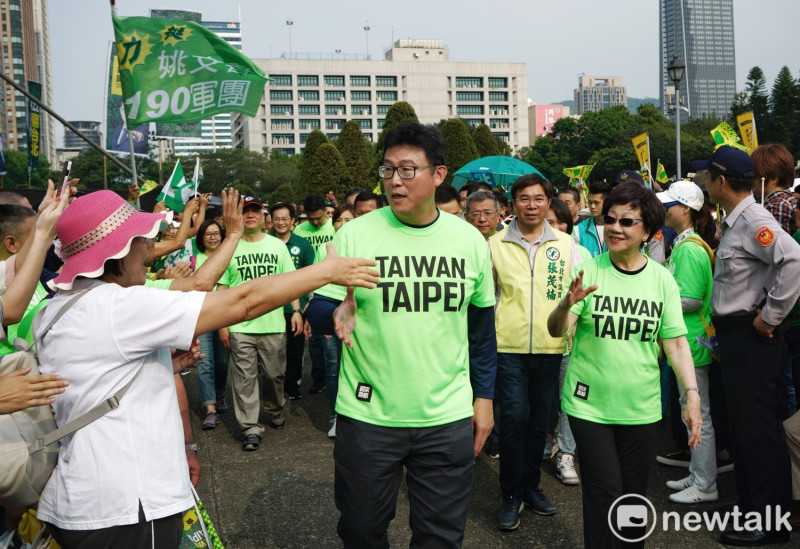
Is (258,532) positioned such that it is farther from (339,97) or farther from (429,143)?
(339,97)

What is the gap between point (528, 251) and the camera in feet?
16.2

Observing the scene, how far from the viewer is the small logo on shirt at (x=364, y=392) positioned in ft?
10.1

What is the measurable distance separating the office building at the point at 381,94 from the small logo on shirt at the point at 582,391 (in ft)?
372

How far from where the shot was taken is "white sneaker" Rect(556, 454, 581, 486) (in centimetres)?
534

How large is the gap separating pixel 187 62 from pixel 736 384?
18.1 feet

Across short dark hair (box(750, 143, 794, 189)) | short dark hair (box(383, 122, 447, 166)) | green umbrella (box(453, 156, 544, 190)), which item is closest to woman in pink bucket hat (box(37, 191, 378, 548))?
short dark hair (box(383, 122, 447, 166))

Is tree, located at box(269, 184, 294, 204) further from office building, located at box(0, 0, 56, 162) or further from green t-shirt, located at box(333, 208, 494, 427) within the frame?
office building, located at box(0, 0, 56, 162)

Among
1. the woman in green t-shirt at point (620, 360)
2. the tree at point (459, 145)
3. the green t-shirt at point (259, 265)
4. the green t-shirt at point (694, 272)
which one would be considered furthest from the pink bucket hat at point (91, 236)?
the tree at point (459, 145)

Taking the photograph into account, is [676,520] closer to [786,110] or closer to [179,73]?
[179,73]

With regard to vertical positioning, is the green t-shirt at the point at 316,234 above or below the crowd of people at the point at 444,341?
above

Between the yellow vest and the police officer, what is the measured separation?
107 centimetres

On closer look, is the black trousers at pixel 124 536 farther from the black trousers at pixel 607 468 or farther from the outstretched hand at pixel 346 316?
the black trousers at pixel 607 468

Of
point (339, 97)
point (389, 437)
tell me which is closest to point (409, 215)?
point (389, 437)

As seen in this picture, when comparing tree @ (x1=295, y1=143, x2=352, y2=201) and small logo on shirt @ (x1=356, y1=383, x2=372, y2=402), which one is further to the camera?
tree @ (x1=295, y1=143, x2=352, y2=201)
